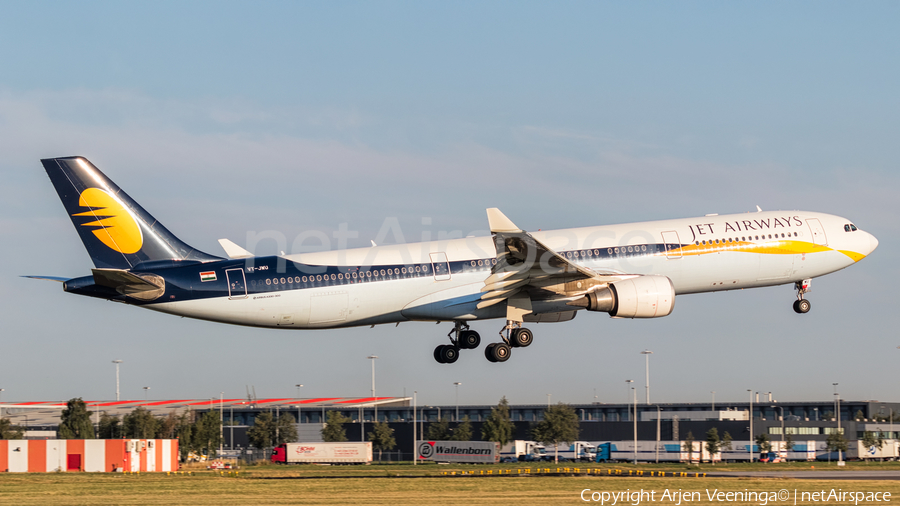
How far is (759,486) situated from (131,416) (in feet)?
245

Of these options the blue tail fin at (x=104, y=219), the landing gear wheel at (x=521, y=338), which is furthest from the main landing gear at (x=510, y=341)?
the blue tail fin at (x=104, y=219)

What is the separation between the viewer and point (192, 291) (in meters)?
41.2

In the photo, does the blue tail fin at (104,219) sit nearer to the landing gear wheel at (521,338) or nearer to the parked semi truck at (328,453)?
the landing gear wheel at (521,338)

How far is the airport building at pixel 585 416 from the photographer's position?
110 m

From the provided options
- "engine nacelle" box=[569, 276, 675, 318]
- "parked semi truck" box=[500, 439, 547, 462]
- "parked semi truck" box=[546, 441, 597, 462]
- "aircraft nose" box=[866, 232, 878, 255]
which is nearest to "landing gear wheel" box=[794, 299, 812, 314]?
"aircraft nose" box=[866, 232, 878, 255]

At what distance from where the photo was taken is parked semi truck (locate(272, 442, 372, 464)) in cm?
9550

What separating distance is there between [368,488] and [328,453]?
161ft

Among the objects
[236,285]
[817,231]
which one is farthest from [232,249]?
[817,231]

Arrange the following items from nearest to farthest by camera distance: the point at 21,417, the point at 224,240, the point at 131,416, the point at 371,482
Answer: the point at 224,240
the point at 371,482
the point at 131,416
the point at 21,417

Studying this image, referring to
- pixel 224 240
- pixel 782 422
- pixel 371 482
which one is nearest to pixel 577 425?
pixel 782 422

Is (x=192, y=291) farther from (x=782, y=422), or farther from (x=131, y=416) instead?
(x=782, y=422)

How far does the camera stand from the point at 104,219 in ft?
137

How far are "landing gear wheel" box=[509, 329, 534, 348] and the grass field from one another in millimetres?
7039

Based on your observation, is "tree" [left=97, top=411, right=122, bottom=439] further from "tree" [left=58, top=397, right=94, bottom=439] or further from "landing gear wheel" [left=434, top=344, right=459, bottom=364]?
"landing gear wheel" [left=434, top=344, right=459, bottom=364]
